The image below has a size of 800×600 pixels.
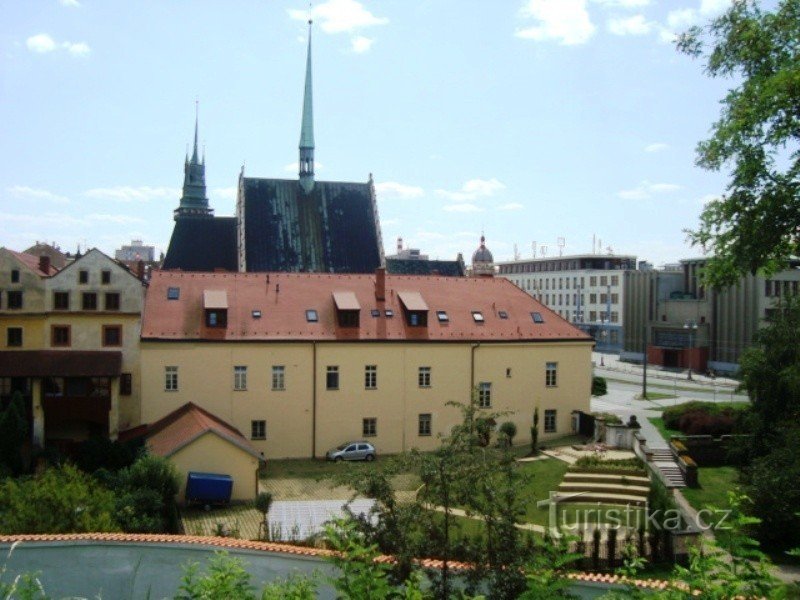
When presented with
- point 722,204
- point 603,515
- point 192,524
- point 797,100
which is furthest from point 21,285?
point 797,100

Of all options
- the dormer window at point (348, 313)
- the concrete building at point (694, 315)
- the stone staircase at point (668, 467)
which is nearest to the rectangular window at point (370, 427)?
the dormer window at point (348, 313)

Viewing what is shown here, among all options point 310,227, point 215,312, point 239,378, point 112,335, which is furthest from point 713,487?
point 310,227

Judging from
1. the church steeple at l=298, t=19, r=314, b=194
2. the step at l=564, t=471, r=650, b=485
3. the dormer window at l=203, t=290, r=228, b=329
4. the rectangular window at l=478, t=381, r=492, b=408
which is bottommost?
the step at l=564, t=471, r=650, b=485

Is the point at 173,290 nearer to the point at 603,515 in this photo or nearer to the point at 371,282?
the point at 371,282

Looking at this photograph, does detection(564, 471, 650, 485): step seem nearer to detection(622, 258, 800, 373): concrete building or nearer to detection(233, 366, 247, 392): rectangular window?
detection(233, 366, 247, 392): rectangular window

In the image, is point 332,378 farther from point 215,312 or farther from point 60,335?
point 60,335

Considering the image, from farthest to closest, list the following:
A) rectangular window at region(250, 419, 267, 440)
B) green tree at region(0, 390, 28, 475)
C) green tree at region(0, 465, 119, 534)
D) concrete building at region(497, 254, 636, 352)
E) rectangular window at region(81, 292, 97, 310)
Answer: concrete building at region(497, 254, 636, 352) < rectangular window at region(250, 419, 267, 440) < rectangular window at region(81, 292, 97, 310) < green tree at region(0, 390, 28, 475) < green tree at region(0, 465, 119, 534)

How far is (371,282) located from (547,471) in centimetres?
1350

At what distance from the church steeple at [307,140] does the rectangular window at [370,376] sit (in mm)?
22836

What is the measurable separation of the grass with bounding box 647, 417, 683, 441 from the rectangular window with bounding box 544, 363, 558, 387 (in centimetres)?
574

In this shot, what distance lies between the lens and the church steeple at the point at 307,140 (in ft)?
190

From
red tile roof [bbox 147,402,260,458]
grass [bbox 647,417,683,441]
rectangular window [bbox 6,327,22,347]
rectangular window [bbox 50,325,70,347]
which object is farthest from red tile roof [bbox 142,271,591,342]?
grass [bbox 647,417,683,441]

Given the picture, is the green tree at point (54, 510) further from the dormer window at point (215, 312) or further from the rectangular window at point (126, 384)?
the dormer window at point (215, 312)

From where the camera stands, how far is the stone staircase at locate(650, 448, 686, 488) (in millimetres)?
30984
